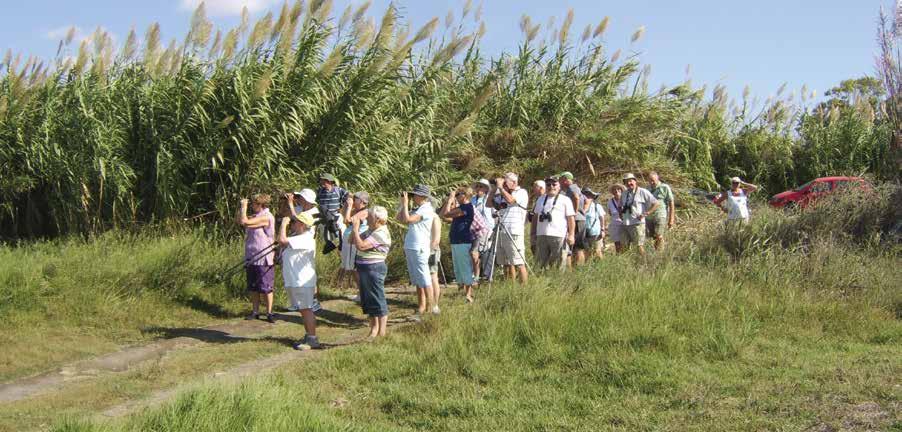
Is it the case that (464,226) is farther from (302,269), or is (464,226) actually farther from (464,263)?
(302,269)

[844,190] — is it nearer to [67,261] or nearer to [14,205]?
[67,261]

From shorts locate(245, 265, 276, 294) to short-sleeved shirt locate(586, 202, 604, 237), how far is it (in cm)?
489

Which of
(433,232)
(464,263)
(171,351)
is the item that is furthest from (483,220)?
(171,351)

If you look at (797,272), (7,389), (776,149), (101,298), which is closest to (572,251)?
(797,272)

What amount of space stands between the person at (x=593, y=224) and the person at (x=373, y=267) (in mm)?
4695

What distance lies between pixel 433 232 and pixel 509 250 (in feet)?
4.62

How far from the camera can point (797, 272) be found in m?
9.73

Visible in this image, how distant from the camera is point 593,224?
12875mm

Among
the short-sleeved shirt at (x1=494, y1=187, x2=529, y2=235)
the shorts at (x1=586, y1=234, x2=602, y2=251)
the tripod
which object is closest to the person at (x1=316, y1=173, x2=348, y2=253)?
the tripod

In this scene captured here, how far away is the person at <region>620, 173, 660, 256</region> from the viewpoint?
12227 millimetres

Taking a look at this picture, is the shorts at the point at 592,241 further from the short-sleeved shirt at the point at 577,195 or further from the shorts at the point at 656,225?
the shorts at the point at 656,225

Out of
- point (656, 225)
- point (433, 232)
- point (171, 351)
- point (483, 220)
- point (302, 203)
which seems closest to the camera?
point (171, 351)

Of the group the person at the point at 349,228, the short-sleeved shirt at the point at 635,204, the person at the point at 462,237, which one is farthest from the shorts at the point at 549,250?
the person at the point at 349,228

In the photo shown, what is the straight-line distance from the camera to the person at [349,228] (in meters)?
9.31
